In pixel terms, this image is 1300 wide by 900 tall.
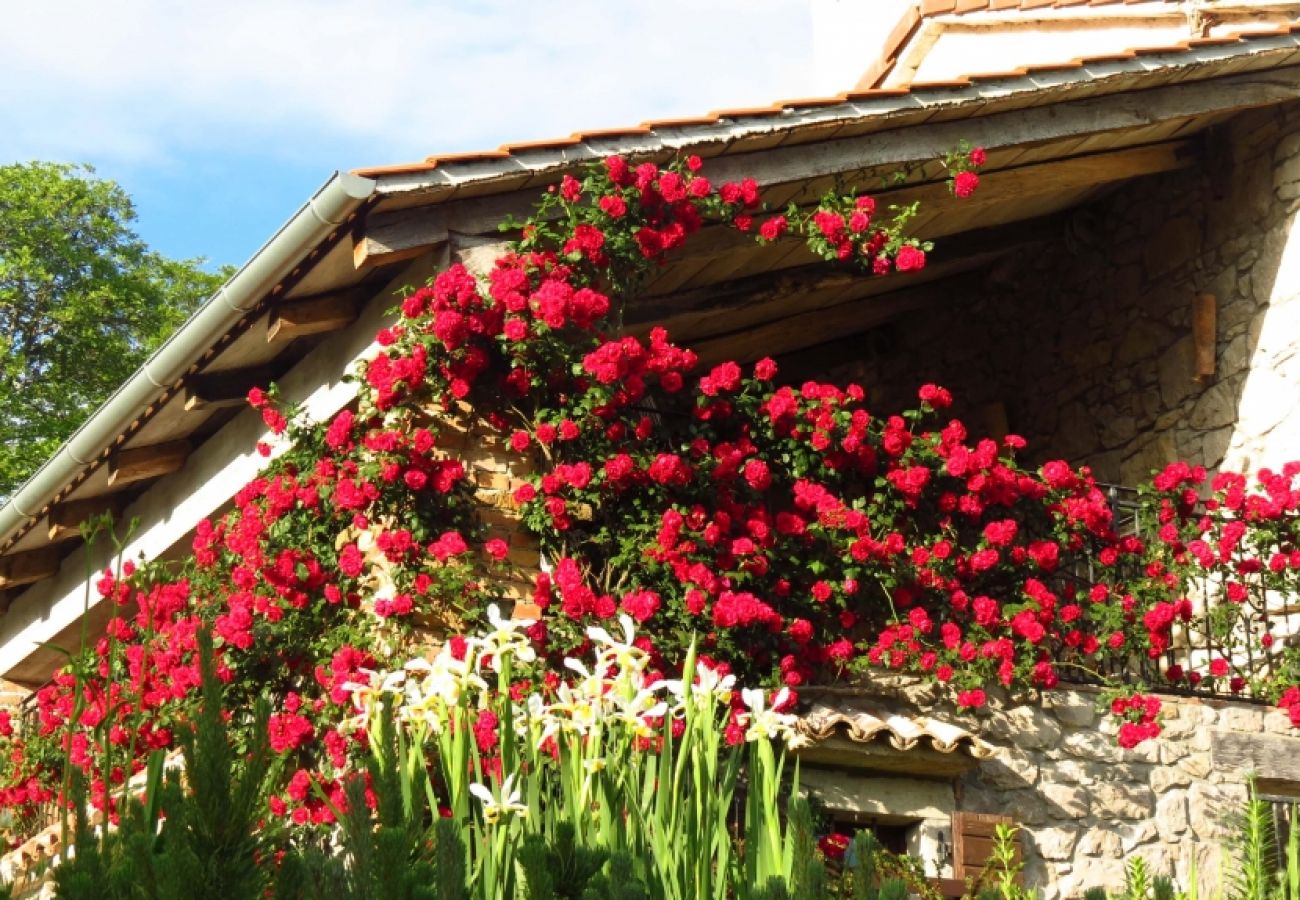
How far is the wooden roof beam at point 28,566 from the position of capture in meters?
9.19

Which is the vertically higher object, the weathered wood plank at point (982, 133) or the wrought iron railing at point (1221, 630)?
the weathered wood plank at point (982, 133)

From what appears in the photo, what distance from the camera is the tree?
20.4 m

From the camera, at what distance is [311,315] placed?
677 cm

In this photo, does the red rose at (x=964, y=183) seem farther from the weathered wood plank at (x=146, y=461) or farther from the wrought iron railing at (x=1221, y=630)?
the weathered wood plank at (x=146, y=461)

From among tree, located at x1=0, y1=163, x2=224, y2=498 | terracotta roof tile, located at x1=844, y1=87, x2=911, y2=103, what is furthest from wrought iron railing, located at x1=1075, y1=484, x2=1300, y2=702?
tree, located at x1=0, y1=163, x2=224, y2=498

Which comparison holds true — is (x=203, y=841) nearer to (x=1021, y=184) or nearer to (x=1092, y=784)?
(x=1092, y=784)

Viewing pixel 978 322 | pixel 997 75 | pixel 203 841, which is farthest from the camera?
pixel 978 322

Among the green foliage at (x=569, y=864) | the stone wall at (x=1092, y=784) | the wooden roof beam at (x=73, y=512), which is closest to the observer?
the green foliage at (x=569, y=864)

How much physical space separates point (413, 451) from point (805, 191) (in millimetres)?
2329

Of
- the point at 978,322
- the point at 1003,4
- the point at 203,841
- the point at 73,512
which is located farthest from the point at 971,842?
the point at 1003,4

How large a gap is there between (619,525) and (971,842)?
1.97 metres

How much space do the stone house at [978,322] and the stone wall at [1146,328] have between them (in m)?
0.02

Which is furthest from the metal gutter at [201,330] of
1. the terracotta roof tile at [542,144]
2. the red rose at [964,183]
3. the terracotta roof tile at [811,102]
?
the red rose at [964,183]

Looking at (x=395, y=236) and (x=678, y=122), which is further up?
(x=678, y=122)
